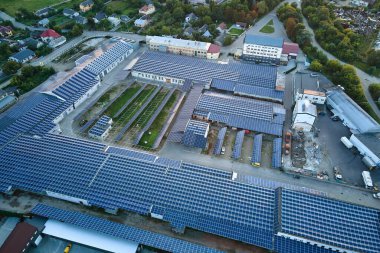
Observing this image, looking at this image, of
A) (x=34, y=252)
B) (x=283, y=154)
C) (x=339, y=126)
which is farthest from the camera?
(x=339, y=126)

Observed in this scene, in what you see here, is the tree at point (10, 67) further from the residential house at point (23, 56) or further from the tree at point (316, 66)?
the tree at point (316, 66)

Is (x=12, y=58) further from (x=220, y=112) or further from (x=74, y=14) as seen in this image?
(x=220, y=112)

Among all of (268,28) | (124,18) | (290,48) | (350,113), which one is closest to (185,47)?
(290,48)

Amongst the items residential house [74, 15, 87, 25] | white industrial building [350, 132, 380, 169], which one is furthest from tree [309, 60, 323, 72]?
residential house [74, 15, 87, 25]

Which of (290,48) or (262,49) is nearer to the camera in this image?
(262,49)

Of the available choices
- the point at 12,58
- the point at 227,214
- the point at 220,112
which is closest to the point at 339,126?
the point at 220,112

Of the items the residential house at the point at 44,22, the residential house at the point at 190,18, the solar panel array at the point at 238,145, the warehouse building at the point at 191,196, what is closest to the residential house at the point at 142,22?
the residential house at the point at 190,18

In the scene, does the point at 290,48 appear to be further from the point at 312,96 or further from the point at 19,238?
the point at 19,238
